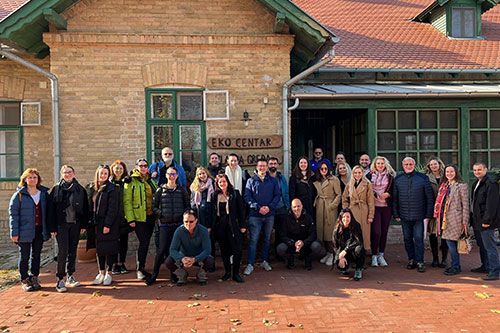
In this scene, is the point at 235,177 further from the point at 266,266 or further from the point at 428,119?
the point at 428,119

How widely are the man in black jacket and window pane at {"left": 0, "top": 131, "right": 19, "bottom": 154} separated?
922 cm

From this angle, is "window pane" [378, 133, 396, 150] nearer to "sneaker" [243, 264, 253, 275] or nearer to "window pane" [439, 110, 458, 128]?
"window pane" [439, 110, 458, 128]

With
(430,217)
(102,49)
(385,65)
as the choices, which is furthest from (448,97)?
(102,49)

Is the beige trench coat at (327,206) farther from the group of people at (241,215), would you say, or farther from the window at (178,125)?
the window at (178,125)

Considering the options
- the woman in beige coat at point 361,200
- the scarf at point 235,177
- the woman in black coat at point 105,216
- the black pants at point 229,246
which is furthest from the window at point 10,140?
the woman in beige coat at point 361,200

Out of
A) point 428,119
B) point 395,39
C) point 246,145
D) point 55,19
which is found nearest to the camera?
point 55,19

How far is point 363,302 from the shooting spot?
571 centimetres

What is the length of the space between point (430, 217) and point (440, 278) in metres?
0.98

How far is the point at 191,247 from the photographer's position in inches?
259

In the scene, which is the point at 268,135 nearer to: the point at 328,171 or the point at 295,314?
the point at 328,171

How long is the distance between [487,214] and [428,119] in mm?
4136

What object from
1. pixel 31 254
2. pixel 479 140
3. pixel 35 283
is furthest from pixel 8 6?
pixel 479 140

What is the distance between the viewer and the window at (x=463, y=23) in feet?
42.7

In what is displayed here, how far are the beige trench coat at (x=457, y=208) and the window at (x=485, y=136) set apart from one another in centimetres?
395
